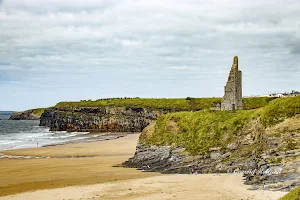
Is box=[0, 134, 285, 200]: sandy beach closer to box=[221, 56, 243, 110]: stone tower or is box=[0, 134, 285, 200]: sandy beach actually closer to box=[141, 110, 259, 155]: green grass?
box=[141, 110, 259, 155]: green grass

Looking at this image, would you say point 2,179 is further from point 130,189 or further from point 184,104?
point 184,104

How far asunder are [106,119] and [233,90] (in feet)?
238

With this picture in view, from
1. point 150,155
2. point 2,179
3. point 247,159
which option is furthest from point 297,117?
point 2,179

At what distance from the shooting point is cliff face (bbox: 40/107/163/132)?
10338 cm

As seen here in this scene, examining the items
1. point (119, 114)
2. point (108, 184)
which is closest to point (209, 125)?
point (108, 184)

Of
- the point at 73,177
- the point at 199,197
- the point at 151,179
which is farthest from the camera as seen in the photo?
the point at 73,177

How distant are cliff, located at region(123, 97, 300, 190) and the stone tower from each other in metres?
3.57

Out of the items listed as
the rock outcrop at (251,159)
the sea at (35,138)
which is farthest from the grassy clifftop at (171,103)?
the rock outcrop at (251,159)

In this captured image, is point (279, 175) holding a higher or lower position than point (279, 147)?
lower

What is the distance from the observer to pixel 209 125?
106 feet

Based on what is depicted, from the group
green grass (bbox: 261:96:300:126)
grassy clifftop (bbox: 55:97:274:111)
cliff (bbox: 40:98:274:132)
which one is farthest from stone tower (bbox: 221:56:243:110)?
grassy clifftop (bbox: 55:97:274:111)

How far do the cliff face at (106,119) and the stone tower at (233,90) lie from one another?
65.6m

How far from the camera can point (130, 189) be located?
76.6 ft

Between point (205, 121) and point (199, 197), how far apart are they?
1301 cm
